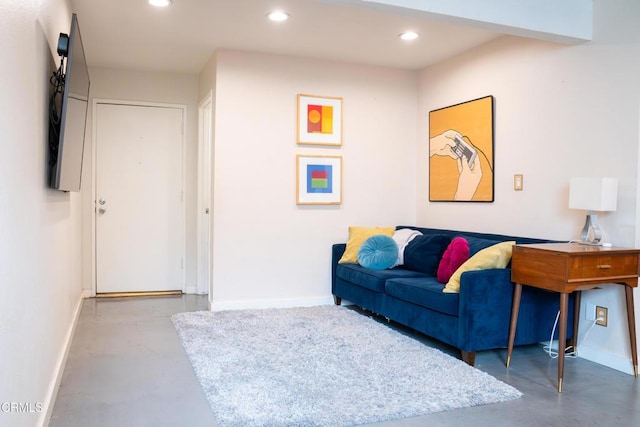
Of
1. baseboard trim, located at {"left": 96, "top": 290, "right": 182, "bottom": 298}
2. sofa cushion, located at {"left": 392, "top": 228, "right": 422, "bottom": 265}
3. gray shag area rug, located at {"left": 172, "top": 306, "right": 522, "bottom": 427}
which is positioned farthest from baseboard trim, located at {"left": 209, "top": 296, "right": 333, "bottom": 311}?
baseboard trim, located at {"left": 96, "top": 290, "right": 182, "bottom": 298}

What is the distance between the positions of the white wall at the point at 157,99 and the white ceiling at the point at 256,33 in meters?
0.29

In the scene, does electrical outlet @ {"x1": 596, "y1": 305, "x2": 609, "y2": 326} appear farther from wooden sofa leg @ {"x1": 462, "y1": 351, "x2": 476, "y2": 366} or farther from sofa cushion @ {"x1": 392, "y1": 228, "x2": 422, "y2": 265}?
sofa cushion @ {"x1": 392, "y1": 228, "x2": 422, "y2": 265}

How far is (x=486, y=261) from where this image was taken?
3260 millimetres

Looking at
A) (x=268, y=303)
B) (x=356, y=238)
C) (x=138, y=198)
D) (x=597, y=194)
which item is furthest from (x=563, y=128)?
(x=138, y=198)

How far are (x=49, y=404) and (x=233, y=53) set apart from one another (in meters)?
3.24

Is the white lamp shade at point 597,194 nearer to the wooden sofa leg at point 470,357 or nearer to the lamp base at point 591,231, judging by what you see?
the lamp base at point 591,231

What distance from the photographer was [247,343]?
140 inches

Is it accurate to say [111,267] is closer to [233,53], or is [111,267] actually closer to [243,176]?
[243,176]

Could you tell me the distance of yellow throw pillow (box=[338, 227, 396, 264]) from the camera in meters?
4.73

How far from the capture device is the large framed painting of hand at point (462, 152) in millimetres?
4281

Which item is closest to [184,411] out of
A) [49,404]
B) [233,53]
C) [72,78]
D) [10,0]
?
[49,404]

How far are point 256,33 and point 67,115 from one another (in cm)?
216

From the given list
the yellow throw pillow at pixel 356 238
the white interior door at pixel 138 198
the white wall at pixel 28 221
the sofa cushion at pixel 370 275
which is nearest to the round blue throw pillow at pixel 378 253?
the sofa cushion at pixel 370 275

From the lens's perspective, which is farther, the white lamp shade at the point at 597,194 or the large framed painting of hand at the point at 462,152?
the large framed painting of hand at the point at 462,152
